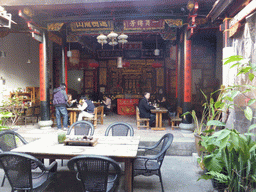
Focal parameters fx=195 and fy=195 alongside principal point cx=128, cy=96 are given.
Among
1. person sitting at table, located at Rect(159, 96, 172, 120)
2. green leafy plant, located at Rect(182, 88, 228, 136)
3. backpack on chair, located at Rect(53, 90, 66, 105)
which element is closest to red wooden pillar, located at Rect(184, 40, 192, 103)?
green leafy plant, located at Rect(182, 88, 228, 136)

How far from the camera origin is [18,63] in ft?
30.2

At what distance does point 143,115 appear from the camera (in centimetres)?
627

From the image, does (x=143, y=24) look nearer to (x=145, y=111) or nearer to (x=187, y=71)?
(x=187, y=71)

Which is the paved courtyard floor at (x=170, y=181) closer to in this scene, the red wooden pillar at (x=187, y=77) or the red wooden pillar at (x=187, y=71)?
the red wooden pillar at (x=187, y=77)

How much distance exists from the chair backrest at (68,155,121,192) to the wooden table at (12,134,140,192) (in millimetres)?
276

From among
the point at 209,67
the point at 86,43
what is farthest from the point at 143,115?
the point at 209,67

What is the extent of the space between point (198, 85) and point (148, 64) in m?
3.46

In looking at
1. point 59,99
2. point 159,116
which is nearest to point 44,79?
point 59,99

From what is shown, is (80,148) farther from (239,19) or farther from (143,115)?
(143,115)

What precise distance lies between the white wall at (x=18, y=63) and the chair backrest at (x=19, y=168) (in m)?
7.07

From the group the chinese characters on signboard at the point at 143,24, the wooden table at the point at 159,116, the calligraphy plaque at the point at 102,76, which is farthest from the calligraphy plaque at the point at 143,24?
the calligraphy plaque at the point at 102,76

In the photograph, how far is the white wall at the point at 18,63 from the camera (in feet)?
27.4

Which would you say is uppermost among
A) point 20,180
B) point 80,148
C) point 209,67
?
point 209,67

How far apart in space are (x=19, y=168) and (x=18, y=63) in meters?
8.28
